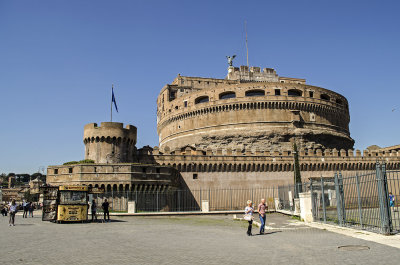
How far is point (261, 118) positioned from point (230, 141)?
5805mm

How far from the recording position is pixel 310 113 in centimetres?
5319

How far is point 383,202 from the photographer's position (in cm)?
1233

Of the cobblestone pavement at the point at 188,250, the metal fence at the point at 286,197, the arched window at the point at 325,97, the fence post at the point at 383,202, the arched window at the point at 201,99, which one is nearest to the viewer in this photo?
the cobblestone pavement at the point at 188,250

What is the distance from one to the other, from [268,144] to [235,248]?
40601 millimetres

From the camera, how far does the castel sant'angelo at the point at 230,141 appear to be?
3512 centimetres

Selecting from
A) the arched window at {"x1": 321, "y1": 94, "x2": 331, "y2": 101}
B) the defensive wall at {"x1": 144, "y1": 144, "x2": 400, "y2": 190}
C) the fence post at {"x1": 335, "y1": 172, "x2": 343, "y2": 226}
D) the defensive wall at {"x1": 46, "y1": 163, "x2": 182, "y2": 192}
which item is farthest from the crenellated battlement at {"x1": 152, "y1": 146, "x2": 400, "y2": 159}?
the fence post at {"x1": 335, "y1": 172, "x2": 343, "y2": 226}

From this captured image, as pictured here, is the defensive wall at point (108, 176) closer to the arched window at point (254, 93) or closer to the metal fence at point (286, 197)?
the metal fence at point (286, 197)

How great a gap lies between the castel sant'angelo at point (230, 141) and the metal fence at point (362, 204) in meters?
19.4

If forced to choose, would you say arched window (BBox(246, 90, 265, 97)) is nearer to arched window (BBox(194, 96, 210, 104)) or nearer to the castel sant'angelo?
the castel sant'angelo

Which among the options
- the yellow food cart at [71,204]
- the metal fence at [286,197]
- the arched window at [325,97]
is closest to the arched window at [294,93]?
the arched window at [325,97]

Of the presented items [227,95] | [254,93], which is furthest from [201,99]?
[254,93]

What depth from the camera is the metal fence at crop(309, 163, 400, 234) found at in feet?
40.5

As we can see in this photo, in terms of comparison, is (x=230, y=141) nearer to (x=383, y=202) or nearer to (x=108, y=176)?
(x=108, y=176)

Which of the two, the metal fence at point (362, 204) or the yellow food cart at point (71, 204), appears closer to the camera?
the metal fence at point (362, 204)
